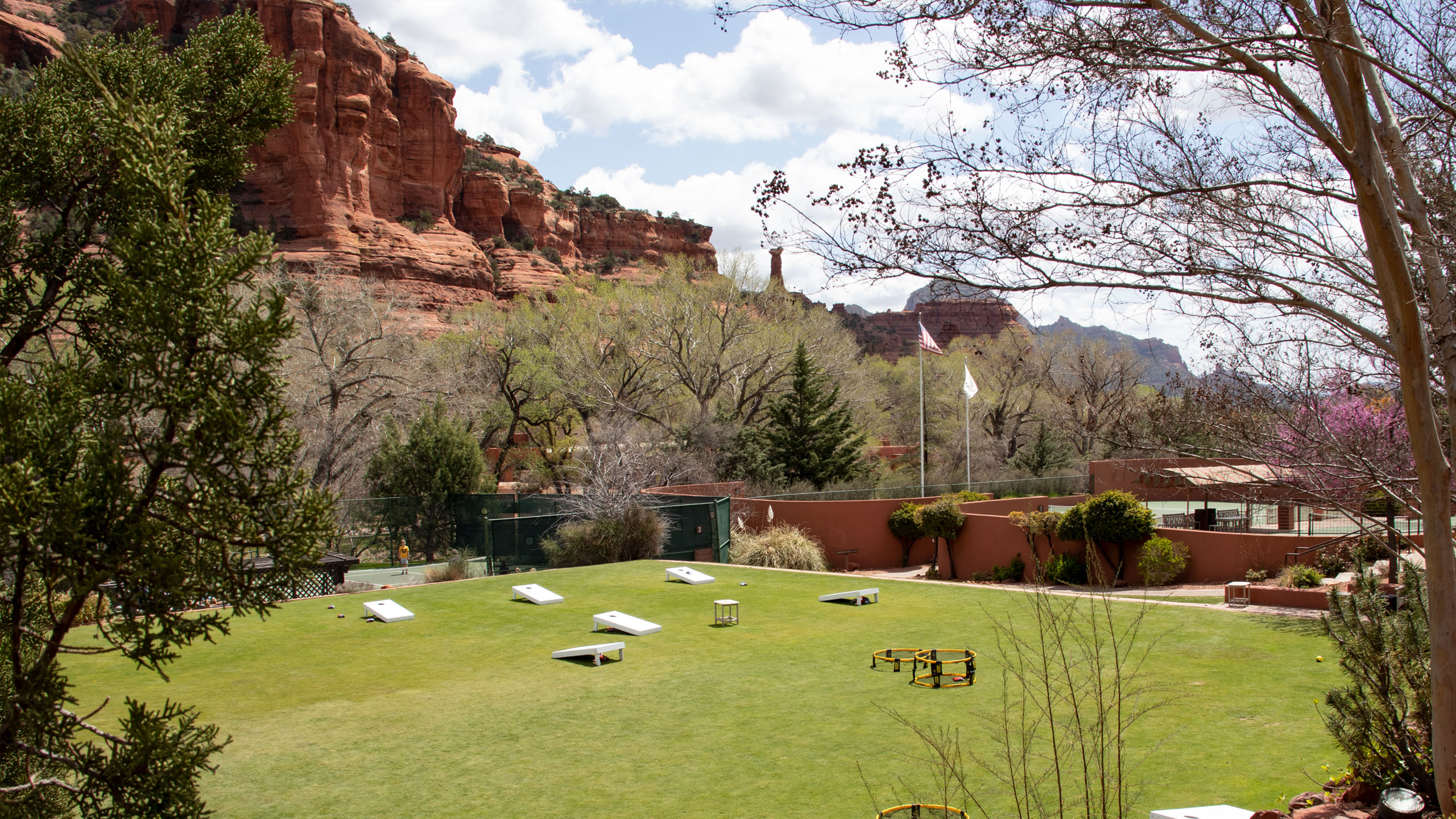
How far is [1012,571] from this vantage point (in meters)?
21.6

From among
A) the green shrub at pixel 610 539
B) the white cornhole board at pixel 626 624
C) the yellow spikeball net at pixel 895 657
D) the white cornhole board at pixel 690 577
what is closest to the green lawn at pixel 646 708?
the white cornhole board at pixel 626 624

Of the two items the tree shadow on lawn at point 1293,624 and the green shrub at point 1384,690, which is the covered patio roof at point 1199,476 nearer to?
the tree shadow on lawn at point 1293,624

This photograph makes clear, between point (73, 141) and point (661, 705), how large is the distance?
7.35m

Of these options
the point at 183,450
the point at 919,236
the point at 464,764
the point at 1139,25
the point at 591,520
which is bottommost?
the point at 464,764

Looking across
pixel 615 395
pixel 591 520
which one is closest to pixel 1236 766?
pixel 591 520

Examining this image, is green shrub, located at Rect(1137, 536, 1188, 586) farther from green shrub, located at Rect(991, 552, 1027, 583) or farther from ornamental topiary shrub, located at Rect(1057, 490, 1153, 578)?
green shrub, located at Rect(991, 552, 1027, 583)

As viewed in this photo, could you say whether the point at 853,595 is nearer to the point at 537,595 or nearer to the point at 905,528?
the point at 537,595

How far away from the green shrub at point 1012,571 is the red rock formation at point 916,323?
675cm

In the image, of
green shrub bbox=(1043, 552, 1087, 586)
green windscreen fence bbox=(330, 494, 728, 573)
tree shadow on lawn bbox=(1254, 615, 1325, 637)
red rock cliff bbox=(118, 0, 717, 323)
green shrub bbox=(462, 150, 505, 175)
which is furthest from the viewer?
green shrub bbox=(462, 150, 505, 175)

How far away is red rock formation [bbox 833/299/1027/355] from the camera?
6.48 m

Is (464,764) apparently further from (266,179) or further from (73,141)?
(266,179)

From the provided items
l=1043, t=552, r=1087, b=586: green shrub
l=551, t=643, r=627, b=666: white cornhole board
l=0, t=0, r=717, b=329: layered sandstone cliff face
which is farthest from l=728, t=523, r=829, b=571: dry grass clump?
l=0, t=0, r=717, b=329: layered sandstone cliff face

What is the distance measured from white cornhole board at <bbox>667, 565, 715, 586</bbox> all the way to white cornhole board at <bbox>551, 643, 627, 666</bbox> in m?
5.40

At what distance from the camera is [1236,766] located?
24.1 feet
